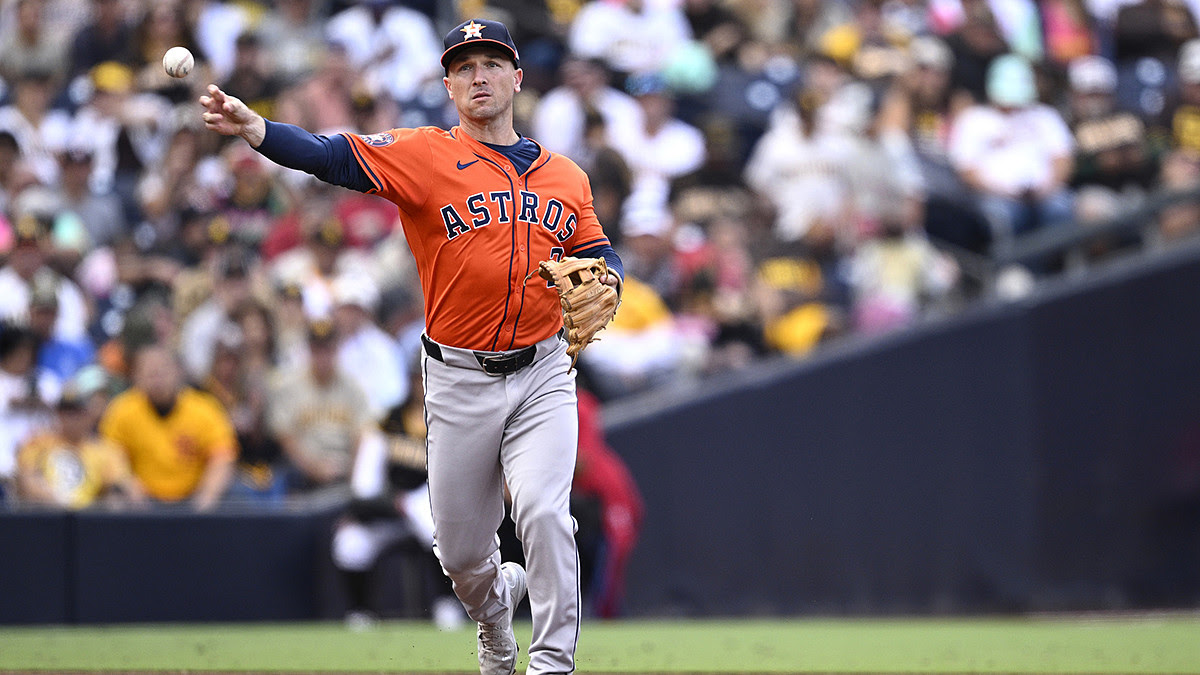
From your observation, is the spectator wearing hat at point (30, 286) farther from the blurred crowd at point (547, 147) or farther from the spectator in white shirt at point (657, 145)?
the spectator in white shirt at point (657, 145)

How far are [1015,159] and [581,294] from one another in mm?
8059

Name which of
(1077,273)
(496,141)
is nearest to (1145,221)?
(1077,273)

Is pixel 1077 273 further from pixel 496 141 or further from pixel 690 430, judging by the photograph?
pixel 496 141

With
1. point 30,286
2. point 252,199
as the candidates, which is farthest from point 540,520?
point 252,199

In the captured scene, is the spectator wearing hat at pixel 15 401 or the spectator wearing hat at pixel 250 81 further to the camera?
the spectator wearing hat at pixel 250 81

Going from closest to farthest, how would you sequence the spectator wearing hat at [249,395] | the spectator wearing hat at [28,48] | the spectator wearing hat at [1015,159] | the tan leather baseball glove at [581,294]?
the tan leather baseball glove at [581,294] → the spectator wearing hat at [249,395] → the spectator wearing hat at [1015,159] → the spectator wearing hat at [28,48]

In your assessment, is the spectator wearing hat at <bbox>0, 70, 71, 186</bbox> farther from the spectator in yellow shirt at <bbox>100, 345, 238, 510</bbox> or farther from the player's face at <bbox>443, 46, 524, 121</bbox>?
the player's face at <bbox>443, 46, 524, 121</bbox>

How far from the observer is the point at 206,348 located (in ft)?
31.7

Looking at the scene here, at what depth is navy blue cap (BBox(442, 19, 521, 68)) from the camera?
4727 mm

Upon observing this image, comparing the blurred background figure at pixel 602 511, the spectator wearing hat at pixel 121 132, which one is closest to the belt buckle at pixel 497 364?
the blurred background figure at pixel 602 511

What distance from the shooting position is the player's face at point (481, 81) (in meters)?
4.76

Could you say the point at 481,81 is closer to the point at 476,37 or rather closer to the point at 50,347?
the point at 476,37

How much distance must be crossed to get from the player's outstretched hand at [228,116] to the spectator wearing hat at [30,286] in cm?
551

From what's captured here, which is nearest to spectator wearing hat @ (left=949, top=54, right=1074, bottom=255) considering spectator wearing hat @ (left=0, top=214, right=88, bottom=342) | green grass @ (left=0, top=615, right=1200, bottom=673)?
green grass @ (left=0, top=615, right=1200, bottom=673)
